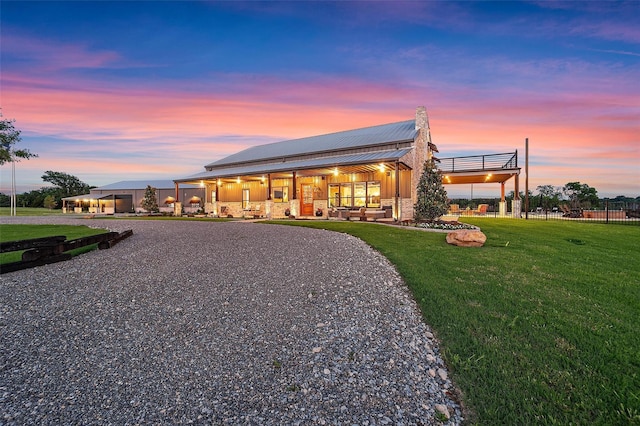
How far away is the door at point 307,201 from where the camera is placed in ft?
80.7

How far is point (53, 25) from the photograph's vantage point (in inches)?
472

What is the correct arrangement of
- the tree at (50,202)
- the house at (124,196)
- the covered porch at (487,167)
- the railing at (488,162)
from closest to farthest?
the covered porch at (487,167), the railing at (488,162), the house at (124,196), the tree at (50,202)

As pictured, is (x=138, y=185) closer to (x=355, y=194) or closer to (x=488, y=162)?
(x=355, y=194)

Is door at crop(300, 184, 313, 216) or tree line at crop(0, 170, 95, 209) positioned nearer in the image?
door at crop(300, 184, 313, 216)

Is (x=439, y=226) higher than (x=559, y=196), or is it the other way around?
(x=559, y=196)

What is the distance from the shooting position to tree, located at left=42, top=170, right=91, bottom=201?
6094cm

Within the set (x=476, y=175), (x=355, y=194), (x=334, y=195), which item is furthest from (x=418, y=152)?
(x=334, y=195)

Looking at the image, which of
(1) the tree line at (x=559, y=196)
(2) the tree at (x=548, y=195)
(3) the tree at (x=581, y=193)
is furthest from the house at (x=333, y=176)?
(3) the tree at (x=581, y=193)

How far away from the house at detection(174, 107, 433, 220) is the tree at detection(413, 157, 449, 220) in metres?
2.09

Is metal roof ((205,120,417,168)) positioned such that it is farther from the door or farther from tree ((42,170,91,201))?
tree ((42,170,91,201))

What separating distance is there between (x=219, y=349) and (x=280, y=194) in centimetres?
2254

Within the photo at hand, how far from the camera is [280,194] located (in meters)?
26.2

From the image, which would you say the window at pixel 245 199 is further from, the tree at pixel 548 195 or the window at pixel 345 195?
the tree at pixel 548 195

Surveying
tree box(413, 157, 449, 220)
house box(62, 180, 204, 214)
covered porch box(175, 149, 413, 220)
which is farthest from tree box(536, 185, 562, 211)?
house box(62, 180, 204, 214)
